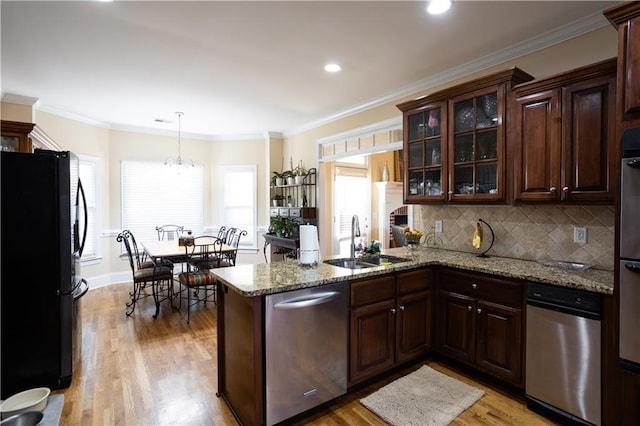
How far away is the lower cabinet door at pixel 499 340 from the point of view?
236cm

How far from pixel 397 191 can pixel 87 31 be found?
5.87 m

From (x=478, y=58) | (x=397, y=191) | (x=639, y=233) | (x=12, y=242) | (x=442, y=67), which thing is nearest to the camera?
(x=639, y=233)

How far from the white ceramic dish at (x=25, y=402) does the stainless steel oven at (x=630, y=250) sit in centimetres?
361

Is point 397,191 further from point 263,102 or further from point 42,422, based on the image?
point 42,422

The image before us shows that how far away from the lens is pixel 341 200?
6.30 m

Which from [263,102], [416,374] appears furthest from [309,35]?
[416,374]

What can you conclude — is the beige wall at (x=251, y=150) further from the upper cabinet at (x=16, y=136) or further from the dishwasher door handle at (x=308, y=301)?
the dishwasher door handle at (x=308, y=301)

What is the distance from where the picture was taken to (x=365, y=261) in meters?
3.11

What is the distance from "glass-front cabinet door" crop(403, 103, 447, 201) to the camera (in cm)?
317

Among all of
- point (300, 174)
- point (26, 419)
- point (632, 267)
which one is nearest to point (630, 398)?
point (632, 267)

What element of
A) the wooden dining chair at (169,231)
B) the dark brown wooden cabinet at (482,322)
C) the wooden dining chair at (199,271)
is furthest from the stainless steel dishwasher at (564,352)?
the wooden dining chair at (169,231)

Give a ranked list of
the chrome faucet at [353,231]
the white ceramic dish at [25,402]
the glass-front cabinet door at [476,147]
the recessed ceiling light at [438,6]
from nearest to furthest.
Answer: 1. the white ceramic dish at [25,402]
2. the recessed ceiling light at [438,6]
3. the glass-front cabinet door at [476,147]
4. the chrome faucet at [353,231]

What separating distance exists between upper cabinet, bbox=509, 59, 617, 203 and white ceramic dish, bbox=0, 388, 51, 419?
380cm

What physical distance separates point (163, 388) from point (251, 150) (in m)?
4.90
